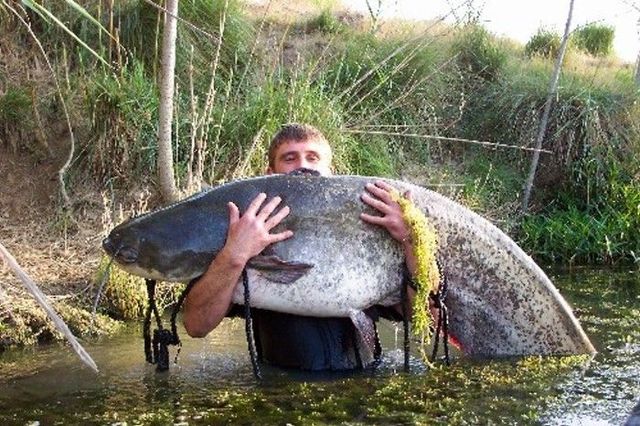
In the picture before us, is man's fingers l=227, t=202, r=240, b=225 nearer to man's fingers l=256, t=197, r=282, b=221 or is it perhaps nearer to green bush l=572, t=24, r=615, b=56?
man's fingers l=256, t=197, r=282, b=221

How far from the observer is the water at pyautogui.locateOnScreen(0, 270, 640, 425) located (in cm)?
385

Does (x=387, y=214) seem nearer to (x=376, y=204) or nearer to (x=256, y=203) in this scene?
(x=376, y=204)

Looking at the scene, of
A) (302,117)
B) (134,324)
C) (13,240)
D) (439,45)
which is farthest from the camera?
(439,45)

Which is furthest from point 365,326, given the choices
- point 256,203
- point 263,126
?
point 263,126

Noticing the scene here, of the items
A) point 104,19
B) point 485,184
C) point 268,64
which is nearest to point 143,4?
point 104,19

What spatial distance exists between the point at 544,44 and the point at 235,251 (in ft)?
39.7

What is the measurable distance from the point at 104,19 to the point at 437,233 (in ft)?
22.4

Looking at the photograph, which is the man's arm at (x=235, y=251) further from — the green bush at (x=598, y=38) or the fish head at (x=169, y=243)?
the green bush at (x=598, y=38)

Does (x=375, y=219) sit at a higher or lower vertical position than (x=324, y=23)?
lower

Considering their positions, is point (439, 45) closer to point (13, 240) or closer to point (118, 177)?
point (118, 177)

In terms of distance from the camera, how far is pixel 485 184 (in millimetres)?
10516

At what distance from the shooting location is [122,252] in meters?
3.99

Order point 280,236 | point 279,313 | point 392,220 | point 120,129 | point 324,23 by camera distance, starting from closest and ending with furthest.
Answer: point 280,236, point 392,220, point 279,313, point 120,129, point 324,23

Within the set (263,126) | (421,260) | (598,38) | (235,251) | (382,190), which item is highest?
(598,38)
